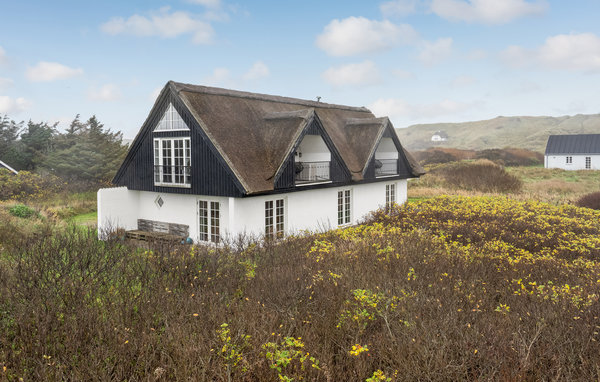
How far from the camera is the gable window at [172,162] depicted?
52.5 ft

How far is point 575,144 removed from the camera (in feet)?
188

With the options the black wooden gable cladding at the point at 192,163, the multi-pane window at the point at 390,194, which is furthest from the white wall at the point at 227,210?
the multi-pane window at the point at 390,194

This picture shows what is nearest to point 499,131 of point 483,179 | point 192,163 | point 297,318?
point 483,179

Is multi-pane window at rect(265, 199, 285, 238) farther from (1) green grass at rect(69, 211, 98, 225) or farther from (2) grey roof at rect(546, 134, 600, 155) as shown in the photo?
(2) grey roof at rect(546, 134, 600, 155)

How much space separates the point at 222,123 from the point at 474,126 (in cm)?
17305

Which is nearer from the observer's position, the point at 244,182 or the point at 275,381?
the point at 275,381

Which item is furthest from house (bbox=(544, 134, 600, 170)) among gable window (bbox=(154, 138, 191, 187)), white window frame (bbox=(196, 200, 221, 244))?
gable window (bbox=(154, 138, 191, 187))

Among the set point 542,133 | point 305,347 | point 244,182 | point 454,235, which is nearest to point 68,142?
point 244,182

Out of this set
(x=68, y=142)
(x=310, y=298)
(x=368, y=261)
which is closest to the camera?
(x=310, y=298)

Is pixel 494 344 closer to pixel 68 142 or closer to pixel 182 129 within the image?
pixel 182 129

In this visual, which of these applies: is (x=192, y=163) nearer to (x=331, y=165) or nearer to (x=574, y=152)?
(x=331, y=165)

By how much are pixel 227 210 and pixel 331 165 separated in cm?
526

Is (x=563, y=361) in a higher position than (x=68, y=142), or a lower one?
lower

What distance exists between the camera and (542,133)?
125m
